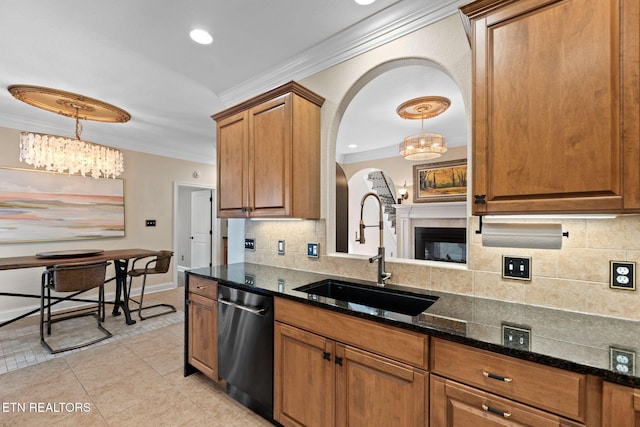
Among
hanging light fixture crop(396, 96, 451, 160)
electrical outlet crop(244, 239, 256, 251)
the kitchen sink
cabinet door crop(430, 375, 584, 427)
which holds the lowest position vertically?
cabinet door crop(430, 375, 584, 427)

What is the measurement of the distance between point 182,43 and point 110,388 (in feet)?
8.90

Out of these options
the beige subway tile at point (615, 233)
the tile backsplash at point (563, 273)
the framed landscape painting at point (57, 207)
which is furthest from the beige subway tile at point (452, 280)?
the framed landscape painting at point (57, 207)

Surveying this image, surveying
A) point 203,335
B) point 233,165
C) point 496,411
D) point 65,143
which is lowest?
point 203,335

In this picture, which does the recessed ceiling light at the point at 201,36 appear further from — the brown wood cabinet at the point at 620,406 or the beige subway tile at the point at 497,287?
the brown wood cabinet at the point at 620,406

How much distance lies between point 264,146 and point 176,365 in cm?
211

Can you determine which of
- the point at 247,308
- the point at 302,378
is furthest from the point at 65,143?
the point at 302,378

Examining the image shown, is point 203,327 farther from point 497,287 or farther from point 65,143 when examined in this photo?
point 65,143

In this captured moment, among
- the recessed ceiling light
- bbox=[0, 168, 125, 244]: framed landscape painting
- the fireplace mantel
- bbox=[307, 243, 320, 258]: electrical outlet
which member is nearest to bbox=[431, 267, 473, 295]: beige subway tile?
bbox=[307, 243, 320, 258]: electrical outlet

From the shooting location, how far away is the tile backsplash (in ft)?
4.06

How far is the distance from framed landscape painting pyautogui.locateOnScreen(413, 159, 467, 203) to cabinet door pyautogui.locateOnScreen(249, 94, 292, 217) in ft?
12.3

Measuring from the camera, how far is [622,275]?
124cm

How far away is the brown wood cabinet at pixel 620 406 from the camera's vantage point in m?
0.81

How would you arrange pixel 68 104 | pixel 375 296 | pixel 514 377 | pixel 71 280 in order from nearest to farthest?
pixel 514 377, pixel 375 296, pixel 71 280, pixel 68 104

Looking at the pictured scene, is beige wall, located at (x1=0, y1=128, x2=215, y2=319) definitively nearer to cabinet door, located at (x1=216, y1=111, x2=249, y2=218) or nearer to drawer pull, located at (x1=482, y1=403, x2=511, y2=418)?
cabinet door, located at (x1=216, y1=111, x2=249, y2=218)
